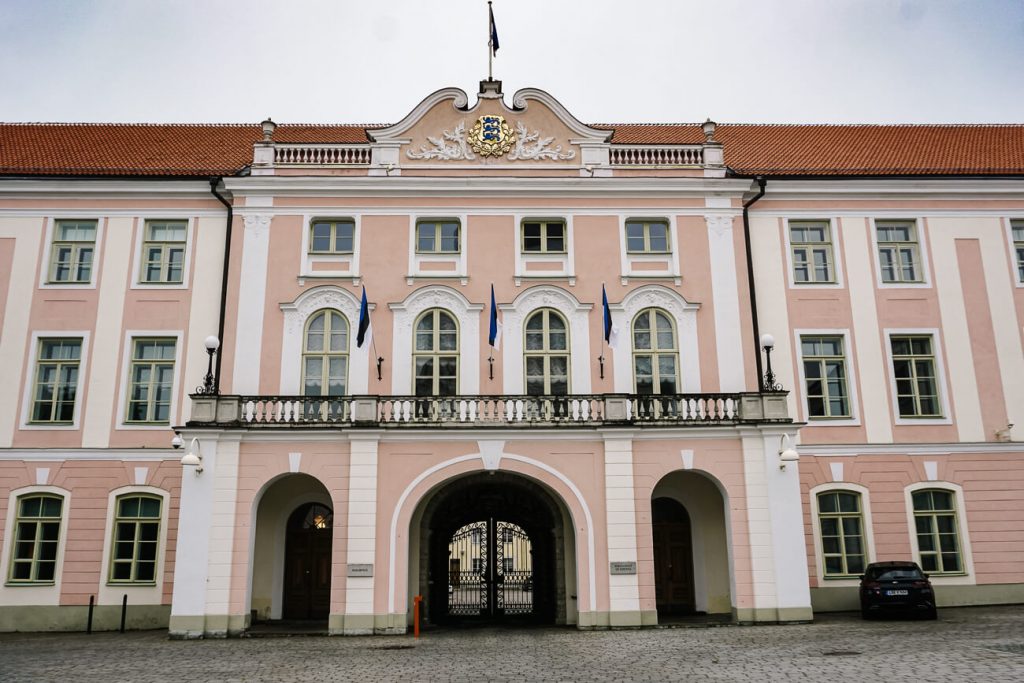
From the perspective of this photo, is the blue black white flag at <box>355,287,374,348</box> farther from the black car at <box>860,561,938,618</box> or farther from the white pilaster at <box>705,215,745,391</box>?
the black car at <box>860,561,938,618</box>

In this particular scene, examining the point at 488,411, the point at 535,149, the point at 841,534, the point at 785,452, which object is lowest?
the point at 841,534

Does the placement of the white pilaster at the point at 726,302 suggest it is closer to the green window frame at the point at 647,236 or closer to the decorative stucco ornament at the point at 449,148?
the green window frame at the point at 647,236

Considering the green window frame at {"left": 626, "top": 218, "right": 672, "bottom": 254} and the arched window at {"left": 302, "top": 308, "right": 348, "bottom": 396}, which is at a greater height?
the green window frame at {"left": 626, "top": 218, "right": 672, "bottom": 254}

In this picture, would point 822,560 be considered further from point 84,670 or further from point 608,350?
point 84,670

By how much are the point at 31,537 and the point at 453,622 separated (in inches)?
415

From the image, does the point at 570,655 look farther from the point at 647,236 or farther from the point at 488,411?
the point at 647,236

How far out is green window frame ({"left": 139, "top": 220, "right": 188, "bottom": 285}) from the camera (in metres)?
22.3

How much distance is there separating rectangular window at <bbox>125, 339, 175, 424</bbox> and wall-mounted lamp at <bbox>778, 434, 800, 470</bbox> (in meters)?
14.8

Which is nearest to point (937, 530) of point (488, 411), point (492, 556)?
point (492, 556)

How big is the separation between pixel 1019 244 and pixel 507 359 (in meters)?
14.6

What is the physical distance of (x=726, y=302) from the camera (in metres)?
21.6

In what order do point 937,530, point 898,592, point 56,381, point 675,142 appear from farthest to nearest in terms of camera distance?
point 675,142
point 56,381
point 937,530
point 898,592

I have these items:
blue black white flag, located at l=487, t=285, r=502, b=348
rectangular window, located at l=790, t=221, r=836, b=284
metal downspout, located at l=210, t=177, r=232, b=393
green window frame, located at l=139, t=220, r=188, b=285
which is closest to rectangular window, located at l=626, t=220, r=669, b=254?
metal downspout, located at l=210, t=177, r=232, b=393

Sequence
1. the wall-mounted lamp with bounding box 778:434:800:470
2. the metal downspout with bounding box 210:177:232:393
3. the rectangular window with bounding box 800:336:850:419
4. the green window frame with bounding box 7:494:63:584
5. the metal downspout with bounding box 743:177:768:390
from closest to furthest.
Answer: the wall-mounted lamp with bounding box 778:434:800:470 → the green window frame with bounding box 7:494:63:584 → the metal downspout with bounding box 210:177:232:393 → the metal downspout with bounding box 743:177:768:390 → the rectangular window with bounding box 800:336:850:419
